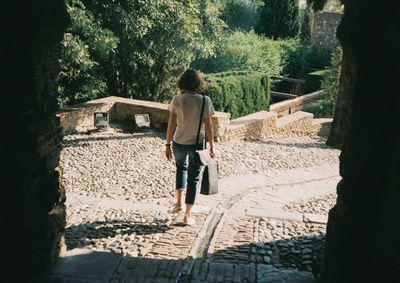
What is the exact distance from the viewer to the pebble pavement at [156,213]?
15.3ft

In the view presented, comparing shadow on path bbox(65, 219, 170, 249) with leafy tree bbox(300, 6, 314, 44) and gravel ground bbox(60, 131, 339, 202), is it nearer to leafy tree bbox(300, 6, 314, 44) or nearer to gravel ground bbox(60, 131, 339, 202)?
gravel ground bbox(60, 131, 339, 202)

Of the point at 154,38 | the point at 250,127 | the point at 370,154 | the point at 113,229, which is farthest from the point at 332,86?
the point at 370,154

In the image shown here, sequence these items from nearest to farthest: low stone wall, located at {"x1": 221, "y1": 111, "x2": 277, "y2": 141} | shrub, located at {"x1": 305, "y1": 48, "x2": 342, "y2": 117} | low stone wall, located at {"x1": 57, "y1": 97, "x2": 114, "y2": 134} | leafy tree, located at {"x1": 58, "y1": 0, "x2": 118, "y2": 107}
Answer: leafy tree, located at {"x1": 58, "y1": 0, "x2": 118, "y2": 107} → low stone wall, located at {"x1": 57, "y1": 97, "x2": 114, "y2": 134} → low stone wall, located at {"x1": 221, "y1": 111, "x2": 277, "y2": 141} → shrub, located at {"x1": 305, "y1": 48, "x2": 342, "y2": 117}

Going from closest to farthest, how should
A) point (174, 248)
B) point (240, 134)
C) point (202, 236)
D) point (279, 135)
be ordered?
point (174, 248), point (202, 236), point (240, 134), point (279, 135)

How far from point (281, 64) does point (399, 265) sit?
73.0ft

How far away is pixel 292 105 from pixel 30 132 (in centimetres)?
1608

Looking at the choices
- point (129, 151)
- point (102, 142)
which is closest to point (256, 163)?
point (129, 151)

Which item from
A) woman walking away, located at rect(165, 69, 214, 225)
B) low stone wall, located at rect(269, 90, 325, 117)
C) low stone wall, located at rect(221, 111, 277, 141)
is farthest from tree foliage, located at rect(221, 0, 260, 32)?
woman walking away, located at rect(165, 69, 214, 225)

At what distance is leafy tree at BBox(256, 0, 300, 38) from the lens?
89.1ft

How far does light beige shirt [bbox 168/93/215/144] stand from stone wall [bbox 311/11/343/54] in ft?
80.1

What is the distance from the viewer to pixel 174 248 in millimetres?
4719

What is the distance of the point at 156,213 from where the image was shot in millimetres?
5832

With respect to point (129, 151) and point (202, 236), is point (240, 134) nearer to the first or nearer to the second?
point (129, 151)

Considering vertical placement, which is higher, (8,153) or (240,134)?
(8,153)
